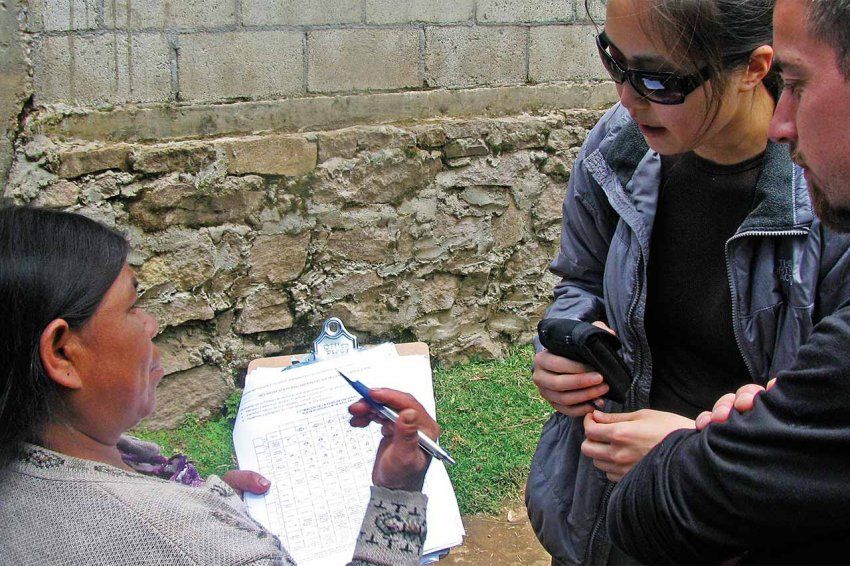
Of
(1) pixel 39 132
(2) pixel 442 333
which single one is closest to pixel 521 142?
(2) pixel 442 333

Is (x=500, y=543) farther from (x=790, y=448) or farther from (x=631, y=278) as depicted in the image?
(x=790, y=448)

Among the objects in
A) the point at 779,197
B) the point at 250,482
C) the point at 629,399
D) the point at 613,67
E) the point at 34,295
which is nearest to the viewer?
the point at 34,295

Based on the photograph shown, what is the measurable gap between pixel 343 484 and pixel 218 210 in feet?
4.75

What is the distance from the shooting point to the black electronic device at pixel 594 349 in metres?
1.56

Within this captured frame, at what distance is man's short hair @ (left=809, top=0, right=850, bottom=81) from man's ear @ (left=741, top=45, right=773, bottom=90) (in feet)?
1.47

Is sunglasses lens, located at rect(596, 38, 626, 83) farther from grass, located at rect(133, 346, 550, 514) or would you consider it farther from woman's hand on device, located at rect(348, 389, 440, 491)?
grass, located at rect(133, 346, 550, 514)

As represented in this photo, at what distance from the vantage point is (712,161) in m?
1.59

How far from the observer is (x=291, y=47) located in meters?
3.12

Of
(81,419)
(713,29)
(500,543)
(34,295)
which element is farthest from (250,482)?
(713,29)

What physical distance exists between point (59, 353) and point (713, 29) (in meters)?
1.23

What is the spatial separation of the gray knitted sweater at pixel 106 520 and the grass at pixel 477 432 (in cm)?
174

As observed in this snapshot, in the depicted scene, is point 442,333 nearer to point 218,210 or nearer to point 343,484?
point 218,210

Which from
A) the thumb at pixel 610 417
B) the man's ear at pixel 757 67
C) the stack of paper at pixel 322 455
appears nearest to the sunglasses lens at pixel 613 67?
the man's ear at pixel 757 67

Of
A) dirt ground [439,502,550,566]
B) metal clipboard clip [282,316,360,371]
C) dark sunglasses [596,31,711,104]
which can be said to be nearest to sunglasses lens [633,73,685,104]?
dark sunglasses [596,31,711,104]
